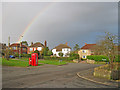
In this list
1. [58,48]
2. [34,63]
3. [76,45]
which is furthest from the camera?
[76,45]

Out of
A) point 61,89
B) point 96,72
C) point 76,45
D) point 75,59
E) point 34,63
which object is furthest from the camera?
point 76,45

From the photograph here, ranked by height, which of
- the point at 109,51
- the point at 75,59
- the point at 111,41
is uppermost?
the point at 111,41

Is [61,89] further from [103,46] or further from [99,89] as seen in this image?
[103,46]

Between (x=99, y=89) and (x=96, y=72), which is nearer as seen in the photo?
(x=99, y=89)

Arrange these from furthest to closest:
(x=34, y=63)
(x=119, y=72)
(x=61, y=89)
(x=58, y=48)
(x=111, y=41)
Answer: (x=58, y=48)
(x=34, y=63)
(x=111, y=41)
(x=119, y=72)
(x=61, y=89)

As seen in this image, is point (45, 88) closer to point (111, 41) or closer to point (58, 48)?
point (111, 41)

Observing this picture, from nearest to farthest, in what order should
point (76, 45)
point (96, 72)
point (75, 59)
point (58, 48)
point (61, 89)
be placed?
1. point (61, 89)
2. point (96, 72)
3. point (75, 59)
4. point (58, 48)
5. point (76, 45)

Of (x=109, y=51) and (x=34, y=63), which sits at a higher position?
(x=109, y=51)

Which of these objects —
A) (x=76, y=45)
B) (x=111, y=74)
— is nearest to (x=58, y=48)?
(x=76, y=45)

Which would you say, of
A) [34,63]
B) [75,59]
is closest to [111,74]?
[34,63]

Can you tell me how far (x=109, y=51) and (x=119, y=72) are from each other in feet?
13.9

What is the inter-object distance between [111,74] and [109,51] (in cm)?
447

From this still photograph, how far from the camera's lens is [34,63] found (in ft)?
73.7

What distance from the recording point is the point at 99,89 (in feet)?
24.3
